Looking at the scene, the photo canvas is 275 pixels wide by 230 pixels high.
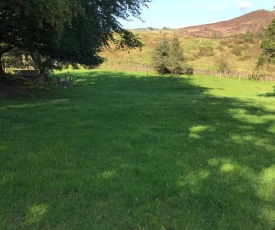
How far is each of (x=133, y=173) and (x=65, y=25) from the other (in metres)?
11.5

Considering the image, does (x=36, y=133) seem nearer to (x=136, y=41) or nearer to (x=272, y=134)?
(x=272, y=134)

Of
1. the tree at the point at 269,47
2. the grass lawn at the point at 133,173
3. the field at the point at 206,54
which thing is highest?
the tree at the point at 269,47

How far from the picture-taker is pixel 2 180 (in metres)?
6.41

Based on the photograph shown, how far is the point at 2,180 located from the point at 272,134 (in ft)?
27.8

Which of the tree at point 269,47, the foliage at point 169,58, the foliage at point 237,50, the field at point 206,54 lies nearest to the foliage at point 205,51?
the field at point 206,54

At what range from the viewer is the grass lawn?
17.2 ft

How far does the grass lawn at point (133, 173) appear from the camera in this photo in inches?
207

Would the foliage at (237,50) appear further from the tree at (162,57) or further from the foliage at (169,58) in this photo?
the tree at (162,57)

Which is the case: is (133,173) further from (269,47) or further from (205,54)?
(205,54)

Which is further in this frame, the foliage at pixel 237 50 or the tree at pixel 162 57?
the foliage at pixel 237 50

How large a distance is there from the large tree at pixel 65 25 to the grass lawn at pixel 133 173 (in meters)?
3.81

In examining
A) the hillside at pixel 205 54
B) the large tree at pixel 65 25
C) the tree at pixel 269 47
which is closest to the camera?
the large tree at pixel 65 25

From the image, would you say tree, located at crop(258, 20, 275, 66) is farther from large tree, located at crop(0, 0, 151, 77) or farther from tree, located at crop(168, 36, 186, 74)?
tree, located at crop(168, 36, 186, 74)

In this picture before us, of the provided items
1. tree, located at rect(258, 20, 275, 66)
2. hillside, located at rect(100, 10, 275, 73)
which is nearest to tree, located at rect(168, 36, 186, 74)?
hillside, located at rect(100, 10, 275, 73)
